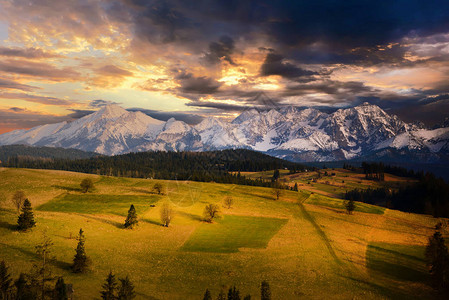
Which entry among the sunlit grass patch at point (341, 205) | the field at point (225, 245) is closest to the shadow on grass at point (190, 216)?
the field at point (225, 245)

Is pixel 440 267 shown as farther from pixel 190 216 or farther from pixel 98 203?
pixel 98 203

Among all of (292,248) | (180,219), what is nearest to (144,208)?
(180,219)

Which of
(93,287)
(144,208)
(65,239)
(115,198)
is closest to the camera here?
(93,287)

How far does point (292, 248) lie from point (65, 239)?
193 feet

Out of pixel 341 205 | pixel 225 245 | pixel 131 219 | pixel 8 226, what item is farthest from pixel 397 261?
pixel 8 226

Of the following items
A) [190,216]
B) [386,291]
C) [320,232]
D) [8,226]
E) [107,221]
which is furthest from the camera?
[190,216]

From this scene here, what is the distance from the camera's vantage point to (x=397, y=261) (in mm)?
66375

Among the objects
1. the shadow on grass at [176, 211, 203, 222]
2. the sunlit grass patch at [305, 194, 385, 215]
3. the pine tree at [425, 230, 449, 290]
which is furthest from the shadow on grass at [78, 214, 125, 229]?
the sunlit grass patch at [305, 194, 385, 215]

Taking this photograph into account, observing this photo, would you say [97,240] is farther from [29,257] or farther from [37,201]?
[37,201]

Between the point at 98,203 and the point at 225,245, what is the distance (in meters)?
62.3

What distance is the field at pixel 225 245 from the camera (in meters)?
50.3

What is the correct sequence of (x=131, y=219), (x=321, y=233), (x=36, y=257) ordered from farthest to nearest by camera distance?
1. (x=321, y=233)
2. (x=131, y=219)
3. (x=36, y=257)

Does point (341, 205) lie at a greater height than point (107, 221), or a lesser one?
greater

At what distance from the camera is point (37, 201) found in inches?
4168
